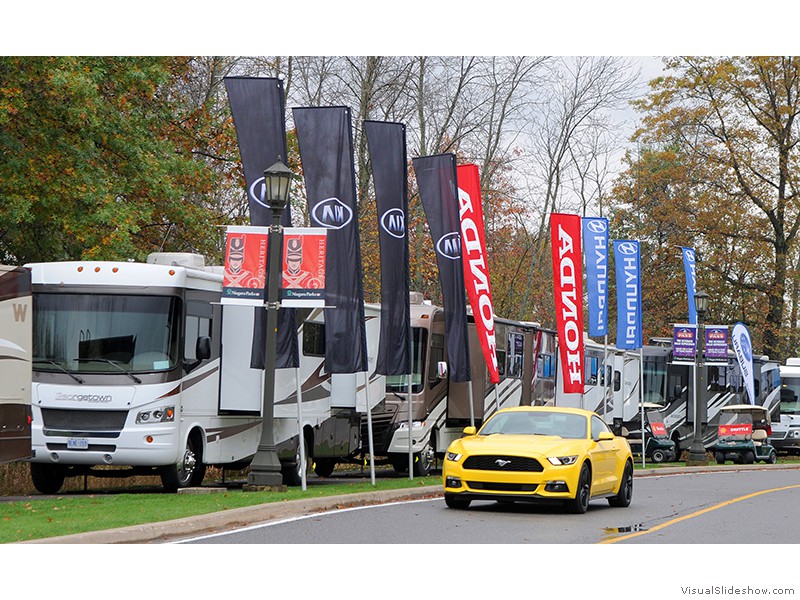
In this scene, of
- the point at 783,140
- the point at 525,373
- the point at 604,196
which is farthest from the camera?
the point at 604,196

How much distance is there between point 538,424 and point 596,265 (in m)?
14.6

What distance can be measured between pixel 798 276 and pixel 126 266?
131 feet

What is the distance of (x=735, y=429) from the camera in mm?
42688

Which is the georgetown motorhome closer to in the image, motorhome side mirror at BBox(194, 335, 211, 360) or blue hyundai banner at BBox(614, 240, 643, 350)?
blue hyundai banner at BBox(614, 240, 643, 350)

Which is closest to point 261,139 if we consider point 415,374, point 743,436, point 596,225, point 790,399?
point 415,374

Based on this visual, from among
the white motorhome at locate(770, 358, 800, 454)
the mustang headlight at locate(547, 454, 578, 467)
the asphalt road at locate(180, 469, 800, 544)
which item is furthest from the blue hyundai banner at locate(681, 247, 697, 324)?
the mustang headlight at locate(547, 454, 578, 467)

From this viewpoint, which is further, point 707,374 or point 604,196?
point 604,196

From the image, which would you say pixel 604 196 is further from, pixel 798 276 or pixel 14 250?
pixel 14 250

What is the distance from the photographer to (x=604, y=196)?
6000 centimetres

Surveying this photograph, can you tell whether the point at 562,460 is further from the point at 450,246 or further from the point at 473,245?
the point at 473,245

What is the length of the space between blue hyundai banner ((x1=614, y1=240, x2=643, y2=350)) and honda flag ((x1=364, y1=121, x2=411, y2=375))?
11.6 metres

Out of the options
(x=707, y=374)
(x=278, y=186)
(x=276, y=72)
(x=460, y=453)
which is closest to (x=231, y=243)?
(x=278, y=186)

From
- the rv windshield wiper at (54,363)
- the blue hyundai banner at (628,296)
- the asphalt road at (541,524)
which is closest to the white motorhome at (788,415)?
the blue hyundai banner at (628,296)

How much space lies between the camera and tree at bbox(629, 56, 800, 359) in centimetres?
5403
